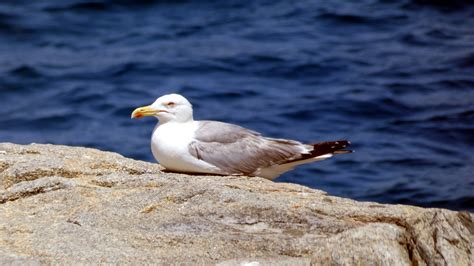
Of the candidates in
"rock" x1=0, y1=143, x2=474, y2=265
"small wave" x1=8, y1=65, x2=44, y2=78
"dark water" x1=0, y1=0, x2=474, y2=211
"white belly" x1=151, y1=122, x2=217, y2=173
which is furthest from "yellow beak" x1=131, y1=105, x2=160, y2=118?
"small wave" x1=8, y1=65, x2=44, y2=78

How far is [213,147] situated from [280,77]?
7372 millimetres

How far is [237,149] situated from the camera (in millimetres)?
6402

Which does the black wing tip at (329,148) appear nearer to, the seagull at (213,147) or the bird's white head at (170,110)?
the seagull at (213,147)

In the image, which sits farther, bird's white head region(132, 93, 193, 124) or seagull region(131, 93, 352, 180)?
bird's white head region(132, 93, 193, 124)

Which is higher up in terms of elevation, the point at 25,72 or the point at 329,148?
the point at 329,148

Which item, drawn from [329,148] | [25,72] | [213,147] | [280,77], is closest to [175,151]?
[213,147]

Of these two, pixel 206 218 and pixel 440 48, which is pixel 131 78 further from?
pixel 206 218

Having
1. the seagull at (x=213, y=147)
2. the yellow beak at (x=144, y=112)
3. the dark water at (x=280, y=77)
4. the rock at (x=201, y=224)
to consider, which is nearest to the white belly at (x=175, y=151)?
the seagull at (x=213, y=147)

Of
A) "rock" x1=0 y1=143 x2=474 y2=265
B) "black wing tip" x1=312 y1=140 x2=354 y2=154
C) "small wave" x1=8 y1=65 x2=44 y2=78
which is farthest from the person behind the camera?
"small wave" x1=8 y1=65 x2=44 y2=78

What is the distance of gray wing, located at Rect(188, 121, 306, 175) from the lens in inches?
245

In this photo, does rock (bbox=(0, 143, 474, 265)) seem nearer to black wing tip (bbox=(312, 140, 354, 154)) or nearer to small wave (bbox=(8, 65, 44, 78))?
black wing tip (bbox=(312, 140, 354, 154))

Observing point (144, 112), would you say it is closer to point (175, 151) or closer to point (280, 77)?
point (175, 151)

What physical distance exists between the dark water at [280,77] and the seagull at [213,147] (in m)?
3.61

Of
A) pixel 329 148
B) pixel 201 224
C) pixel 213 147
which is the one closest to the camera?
pixel 201 224
